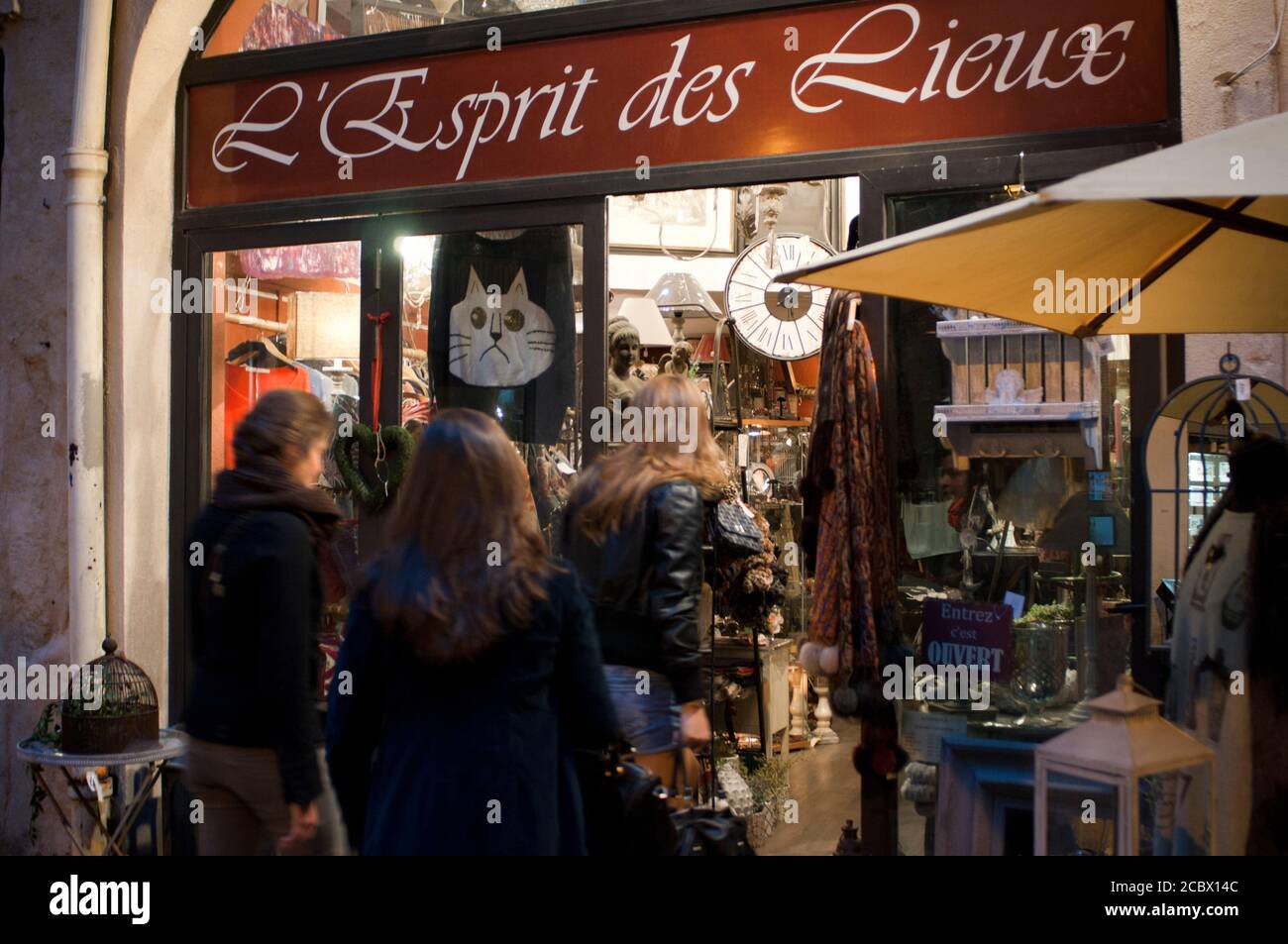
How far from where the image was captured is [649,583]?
4160 millimetres

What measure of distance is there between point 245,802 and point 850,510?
8.38 ft

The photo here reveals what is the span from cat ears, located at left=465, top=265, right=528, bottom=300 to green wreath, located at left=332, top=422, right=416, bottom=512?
0.81 m

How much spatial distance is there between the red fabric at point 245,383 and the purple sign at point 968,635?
3.76 metres

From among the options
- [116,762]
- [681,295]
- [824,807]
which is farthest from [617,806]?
[681,295]

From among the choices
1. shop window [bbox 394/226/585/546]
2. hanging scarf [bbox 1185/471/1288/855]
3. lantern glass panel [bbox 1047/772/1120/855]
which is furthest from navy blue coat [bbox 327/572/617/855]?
shop window [bbox 394/226/585/546]

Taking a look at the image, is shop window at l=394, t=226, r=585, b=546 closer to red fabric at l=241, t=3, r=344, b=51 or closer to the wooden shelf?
red fabric at l=241, t=3, r=344, b=51

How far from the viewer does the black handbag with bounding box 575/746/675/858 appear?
319 centimetres

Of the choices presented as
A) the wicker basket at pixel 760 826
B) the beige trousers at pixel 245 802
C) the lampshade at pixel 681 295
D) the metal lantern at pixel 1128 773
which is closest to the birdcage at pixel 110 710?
the beige trousers at pixel 245 802

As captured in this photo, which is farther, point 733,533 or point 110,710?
point 733,533

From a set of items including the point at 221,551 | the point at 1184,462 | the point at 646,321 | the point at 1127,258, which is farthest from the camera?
the point at 646,321

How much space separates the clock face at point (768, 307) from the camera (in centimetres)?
694

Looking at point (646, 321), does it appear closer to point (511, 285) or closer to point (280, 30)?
point (511, 285)

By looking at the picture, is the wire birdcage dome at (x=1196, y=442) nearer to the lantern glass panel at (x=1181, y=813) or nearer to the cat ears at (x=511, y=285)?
the lantern glass panel at (x=1181, y=813)
